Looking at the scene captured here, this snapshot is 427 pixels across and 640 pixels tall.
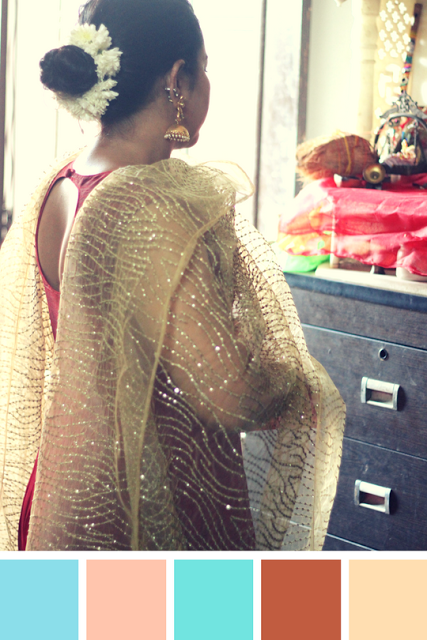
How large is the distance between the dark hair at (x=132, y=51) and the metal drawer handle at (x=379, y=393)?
2.98 ft

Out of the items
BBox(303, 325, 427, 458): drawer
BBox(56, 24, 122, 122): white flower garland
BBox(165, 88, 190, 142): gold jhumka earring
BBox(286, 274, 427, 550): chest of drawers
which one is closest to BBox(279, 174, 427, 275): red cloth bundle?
BBox(286, 274, 427, 550): chest of drawers

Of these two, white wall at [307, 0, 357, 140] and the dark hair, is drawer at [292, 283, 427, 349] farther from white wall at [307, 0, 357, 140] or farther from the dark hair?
the dark hair

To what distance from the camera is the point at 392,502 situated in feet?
4.95

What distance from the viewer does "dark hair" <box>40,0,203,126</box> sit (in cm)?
78

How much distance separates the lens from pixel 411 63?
193 centimetres

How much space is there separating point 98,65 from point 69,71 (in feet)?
0.14

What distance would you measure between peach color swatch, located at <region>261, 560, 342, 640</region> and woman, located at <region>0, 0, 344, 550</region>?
0.04 metres

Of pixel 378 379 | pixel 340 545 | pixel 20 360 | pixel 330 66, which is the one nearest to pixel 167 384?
pixel 20 360

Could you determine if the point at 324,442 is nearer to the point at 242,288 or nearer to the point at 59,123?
the point at 242,288

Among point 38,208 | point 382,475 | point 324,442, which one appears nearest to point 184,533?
point 324,442

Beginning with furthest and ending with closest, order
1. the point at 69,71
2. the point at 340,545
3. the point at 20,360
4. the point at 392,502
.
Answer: the point at 340,545
the point at 392,502
the point at 20,360
the point at 69,71

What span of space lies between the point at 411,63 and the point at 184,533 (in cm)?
162

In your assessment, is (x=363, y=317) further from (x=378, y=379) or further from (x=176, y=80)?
(x=176, y=80)

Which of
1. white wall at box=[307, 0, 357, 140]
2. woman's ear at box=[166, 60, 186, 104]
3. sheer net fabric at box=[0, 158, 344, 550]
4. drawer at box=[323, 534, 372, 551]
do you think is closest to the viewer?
sheer net fabric at box=[0, 158, 344, 550]
